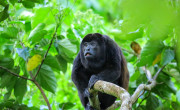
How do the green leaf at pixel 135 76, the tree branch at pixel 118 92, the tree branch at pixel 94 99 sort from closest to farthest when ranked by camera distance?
1. the tree branch at pixel 118 92
2. the tree branch at pixel 94 99
3. the green leaf at pixel 135 76

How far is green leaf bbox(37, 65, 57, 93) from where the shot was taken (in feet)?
12.6

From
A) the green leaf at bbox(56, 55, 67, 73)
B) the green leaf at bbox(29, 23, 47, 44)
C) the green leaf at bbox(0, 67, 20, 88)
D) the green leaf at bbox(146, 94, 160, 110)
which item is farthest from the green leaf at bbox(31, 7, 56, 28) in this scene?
the green leaf at bbox(146, 94, 160, 110)

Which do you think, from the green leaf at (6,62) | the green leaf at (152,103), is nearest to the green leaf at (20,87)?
the green leaf at (6,62)

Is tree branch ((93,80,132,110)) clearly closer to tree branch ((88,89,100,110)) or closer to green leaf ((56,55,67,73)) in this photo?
tree branch ((88,89,100,110))

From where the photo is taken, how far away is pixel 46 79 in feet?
12.6

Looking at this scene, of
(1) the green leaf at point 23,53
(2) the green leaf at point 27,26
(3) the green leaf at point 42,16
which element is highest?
(3) the green leaf at point 42,16

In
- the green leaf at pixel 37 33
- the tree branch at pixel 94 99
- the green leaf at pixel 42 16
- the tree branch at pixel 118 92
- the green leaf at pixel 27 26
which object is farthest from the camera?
the green leaf at pixel 27 26

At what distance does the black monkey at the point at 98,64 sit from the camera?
387cm

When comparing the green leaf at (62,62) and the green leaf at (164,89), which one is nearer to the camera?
the green leaf at (62,62)

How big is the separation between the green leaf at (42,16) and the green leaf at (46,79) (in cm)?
77

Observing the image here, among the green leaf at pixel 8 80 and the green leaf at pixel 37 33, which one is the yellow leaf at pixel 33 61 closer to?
the green leaf at pixel 37 33

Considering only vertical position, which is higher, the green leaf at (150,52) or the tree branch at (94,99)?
the green leaf at (150,52)

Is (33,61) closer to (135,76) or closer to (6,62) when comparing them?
(6,62)

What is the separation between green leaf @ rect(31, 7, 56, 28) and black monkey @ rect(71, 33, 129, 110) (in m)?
0.74
